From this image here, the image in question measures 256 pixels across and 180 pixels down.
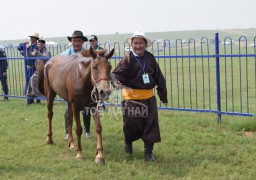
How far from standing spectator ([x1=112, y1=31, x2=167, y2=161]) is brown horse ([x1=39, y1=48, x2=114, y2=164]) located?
34cm

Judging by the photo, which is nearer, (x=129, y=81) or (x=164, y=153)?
(x=129, y=81)

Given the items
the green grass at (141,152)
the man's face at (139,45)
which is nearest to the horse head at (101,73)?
the man's face at (139,45)

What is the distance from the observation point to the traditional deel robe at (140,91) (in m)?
5.64

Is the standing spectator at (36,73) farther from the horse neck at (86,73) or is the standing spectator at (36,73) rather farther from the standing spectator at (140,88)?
the standing spectator at (140,88)

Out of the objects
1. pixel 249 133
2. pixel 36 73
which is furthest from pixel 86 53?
pixel 36 73

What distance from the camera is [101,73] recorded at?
520cm

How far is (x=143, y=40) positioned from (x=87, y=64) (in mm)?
951

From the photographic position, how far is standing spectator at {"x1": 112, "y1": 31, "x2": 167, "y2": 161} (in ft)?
18.5

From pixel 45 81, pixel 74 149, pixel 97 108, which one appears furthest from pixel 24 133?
pixel 97 108

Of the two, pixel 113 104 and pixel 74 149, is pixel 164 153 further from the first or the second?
pixel 74 149

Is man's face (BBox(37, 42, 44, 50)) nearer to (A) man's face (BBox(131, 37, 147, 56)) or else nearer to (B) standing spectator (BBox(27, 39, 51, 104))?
(B) standing spectator (BBox(27, 39, 51, 104))

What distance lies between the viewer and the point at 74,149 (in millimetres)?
6578

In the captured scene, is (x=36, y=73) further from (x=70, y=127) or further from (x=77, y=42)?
(x=70, y=127)

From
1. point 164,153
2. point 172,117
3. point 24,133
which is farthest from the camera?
point 172,117
